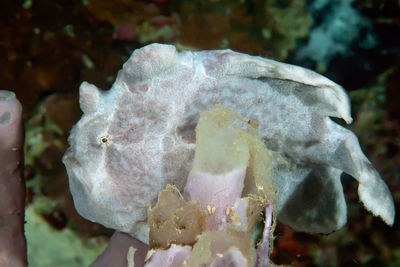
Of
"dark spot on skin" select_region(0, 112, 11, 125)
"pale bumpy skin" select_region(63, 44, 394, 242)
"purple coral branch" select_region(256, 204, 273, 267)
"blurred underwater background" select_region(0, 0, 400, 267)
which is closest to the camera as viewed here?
"purple coral branch" select_region(256, 204, 273, 267)

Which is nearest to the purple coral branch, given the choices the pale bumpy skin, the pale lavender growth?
the pale lavender growth

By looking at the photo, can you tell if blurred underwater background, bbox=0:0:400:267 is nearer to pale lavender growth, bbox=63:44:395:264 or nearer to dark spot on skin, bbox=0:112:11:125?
pale lavender growth, bbox=63:44:395:264

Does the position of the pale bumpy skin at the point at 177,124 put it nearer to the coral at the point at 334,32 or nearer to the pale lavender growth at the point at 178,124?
the pale lavender growth at the point at 178,124

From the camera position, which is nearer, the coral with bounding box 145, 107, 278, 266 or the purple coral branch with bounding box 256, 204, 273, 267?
the coral with bounding box 145, 107, 278, 266

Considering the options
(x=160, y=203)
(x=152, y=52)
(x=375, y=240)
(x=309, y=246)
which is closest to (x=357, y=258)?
(x=375, y=240)

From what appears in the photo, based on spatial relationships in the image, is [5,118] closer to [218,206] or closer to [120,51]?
[218,206]

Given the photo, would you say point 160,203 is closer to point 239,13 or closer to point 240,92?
point 240,92

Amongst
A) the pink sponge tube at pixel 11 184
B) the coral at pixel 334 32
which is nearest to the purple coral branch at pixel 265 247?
the pink sponge tube at pixel 11 184
